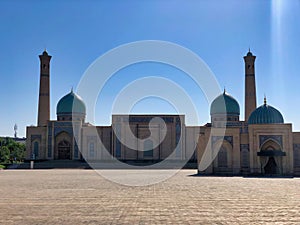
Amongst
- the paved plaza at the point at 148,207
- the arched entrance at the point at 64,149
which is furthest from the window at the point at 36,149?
the paved plaza at the point at 148,207

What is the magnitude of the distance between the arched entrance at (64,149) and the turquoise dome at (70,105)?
10.5 ft

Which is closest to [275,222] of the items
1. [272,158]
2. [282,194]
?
[282,194]

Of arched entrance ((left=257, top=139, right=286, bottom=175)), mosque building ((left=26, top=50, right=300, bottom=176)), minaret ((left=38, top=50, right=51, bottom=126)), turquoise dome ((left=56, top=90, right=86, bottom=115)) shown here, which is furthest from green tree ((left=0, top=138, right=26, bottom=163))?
arched entrance ((left=257, top=139, right=286, bottom=175))

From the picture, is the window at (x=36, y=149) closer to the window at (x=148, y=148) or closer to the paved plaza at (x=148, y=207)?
the window at (x=148, y=148)

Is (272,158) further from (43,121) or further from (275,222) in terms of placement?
(43,121)

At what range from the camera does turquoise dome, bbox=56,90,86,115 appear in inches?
1490

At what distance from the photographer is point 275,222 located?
709cm

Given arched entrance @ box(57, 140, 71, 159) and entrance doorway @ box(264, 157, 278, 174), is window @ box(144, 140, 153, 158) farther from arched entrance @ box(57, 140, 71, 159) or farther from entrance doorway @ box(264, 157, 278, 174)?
entrance doorway @ box(264, 157, 278, 174)

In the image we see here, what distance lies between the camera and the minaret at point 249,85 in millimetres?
36344

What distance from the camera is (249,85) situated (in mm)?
36656

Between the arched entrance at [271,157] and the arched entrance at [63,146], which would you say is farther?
the arched entrance at [63,146]

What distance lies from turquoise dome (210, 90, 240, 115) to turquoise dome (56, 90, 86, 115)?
43.9ft

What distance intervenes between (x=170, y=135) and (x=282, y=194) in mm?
Answer: 25206

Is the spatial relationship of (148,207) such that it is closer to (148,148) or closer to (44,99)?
(148,148)
